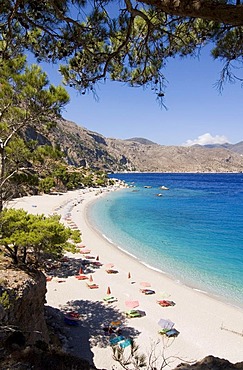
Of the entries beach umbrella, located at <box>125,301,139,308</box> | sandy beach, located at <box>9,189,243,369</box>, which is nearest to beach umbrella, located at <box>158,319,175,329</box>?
sandy beach, located at <box>9,189,243,369</box>

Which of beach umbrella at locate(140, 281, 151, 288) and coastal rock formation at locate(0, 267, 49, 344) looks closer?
coastal rock formation at locate(0, 267, 49, 344)

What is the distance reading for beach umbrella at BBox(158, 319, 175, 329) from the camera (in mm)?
9938

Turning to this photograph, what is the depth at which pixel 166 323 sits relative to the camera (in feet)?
33.2

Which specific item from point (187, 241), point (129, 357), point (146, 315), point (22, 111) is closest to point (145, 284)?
point (146, 315)

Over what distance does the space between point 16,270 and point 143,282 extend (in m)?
9.03

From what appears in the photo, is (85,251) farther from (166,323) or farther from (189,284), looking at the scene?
(166,323)

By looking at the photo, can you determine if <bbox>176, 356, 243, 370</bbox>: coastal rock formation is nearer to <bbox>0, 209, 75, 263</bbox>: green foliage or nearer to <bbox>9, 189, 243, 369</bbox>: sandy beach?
<bbox>9, 189, 243, 369</bbox>: sandy beach

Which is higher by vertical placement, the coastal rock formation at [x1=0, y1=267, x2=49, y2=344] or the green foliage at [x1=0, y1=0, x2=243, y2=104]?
the green foliage at [x1=0, y1=0, x2=243, y2=104]

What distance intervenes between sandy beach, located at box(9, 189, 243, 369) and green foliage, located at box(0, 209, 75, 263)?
281 cm

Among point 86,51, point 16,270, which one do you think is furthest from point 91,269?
point 86,51

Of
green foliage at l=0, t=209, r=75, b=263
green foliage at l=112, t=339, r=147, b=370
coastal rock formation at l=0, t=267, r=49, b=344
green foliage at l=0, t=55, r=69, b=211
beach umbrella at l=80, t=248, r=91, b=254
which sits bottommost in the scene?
beach umbrella at l=80, t=248, r=91, b=254

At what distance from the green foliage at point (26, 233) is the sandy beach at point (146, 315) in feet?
9.21

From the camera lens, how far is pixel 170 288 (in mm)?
14117

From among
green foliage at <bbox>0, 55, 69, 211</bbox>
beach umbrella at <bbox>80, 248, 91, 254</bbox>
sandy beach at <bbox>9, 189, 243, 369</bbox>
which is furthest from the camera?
beach umbrella at <bbox>80, 248, 91, 254</bbox>
